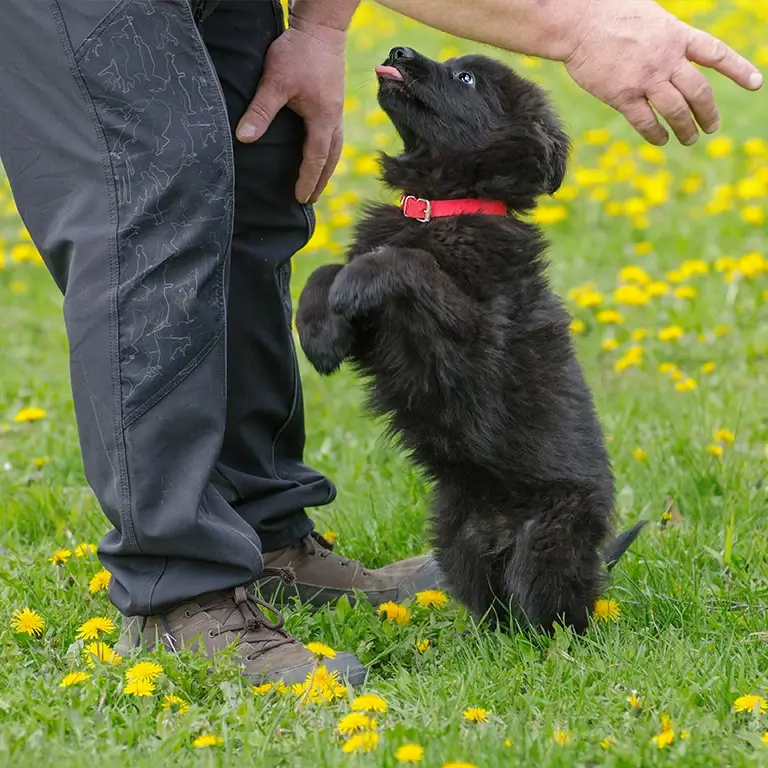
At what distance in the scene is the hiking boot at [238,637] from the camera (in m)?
2.50

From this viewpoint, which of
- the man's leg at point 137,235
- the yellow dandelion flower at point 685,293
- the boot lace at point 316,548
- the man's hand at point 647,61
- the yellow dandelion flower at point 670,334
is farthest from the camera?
the yellow dandelion flower at point 685,293

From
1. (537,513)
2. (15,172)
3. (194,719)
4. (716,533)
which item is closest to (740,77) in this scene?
(537,513)

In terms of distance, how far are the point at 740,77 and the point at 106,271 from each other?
1337mm

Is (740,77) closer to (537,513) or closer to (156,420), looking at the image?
(537,513)

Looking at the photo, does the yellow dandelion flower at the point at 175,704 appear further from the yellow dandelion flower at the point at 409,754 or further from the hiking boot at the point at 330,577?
the hiking boot at the point at 330,577

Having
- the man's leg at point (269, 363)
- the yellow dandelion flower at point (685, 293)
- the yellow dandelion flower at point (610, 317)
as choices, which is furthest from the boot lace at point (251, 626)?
the yellow dandelion flower at point (685, 293)

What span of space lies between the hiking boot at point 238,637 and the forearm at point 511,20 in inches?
51.1

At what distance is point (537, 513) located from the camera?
284 cm

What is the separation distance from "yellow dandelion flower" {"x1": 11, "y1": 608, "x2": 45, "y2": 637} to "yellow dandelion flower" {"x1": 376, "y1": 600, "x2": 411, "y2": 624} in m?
0.78

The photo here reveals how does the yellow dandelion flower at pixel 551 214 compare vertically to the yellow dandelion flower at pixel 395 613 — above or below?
below

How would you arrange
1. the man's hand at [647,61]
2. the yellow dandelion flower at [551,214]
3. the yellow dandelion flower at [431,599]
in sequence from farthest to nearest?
the yellow dandelion flower at [551,214] < the yellow dandelion flower at [431,599] < the man's hand at [647,61]

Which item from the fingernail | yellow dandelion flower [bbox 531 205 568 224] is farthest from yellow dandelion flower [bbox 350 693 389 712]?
yellow dandelion flower [bbox 531 205 568 224]

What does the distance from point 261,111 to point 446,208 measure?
0.49 meters

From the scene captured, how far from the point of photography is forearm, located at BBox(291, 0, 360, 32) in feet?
9.04
